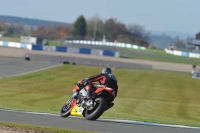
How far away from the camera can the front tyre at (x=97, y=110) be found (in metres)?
14.9

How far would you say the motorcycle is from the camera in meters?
14.9

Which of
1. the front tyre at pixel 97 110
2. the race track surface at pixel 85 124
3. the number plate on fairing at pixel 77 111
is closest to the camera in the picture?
the race track surface at pixel 85 124

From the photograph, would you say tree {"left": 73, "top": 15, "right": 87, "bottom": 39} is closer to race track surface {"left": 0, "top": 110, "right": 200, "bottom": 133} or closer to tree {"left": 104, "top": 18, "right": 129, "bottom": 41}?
tree {"left": 104, "top": 18, "right": 129, "bottom": 41}

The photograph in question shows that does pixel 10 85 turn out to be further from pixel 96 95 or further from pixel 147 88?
pixel 96 95

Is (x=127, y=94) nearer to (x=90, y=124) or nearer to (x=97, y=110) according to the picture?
(x=97, y=110)

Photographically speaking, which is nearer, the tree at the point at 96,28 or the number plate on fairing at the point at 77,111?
the number plate on fairing at the point at 77,111

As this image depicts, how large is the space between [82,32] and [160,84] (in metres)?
106

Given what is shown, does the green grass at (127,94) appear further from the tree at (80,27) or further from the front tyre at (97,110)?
the tree at (80,27)

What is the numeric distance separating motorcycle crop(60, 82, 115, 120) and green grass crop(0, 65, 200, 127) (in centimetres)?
412

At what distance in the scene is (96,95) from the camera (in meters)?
15.1

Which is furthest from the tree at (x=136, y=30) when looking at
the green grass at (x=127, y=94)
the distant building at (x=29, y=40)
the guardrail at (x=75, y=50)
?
the green grass at (x=127, y=94)

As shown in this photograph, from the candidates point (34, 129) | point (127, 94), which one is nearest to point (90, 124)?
point (34, 129)

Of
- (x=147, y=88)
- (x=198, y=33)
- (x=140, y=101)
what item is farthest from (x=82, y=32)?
(x=140, y=101)

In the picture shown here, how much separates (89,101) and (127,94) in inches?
989
